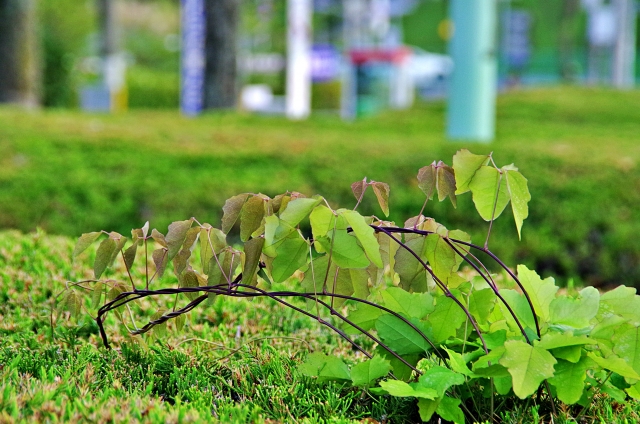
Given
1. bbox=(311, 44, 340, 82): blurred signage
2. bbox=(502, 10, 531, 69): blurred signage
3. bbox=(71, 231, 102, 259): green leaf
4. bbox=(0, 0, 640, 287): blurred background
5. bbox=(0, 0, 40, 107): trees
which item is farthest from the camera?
bbox=(502, 10, 531, 69): blurred signage

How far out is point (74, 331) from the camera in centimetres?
206

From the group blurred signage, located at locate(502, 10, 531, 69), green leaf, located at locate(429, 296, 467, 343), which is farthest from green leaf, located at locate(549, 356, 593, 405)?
blurred signage, located at locate(502, 10, 531, 69)

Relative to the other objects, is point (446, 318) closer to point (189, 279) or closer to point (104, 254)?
point (189, 279)

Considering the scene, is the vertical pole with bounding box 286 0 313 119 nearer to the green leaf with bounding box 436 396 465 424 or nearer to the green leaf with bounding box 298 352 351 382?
the green leaf with bounding box 298 352 351 382

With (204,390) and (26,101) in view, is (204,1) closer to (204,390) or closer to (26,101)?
(26,101)

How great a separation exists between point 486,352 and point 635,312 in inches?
13.5

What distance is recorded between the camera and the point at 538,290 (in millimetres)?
1758

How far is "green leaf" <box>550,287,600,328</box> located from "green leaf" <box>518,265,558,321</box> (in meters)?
0.03

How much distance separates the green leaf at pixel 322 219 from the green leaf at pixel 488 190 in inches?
12.1

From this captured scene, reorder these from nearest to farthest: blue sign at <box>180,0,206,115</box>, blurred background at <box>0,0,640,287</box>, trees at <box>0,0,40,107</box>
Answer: blurred background at <box>0,0,640,287</box>
trees at <box>0,0,40,107</box>
blue sign at <box>180,0,206,115</box>

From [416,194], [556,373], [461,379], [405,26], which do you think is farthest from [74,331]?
[405,26]

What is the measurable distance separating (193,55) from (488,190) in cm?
1124

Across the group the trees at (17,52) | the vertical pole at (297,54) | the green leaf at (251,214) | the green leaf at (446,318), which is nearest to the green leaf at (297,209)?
the green leaf at (251,214)

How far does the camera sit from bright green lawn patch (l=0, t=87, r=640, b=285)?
470 cm
